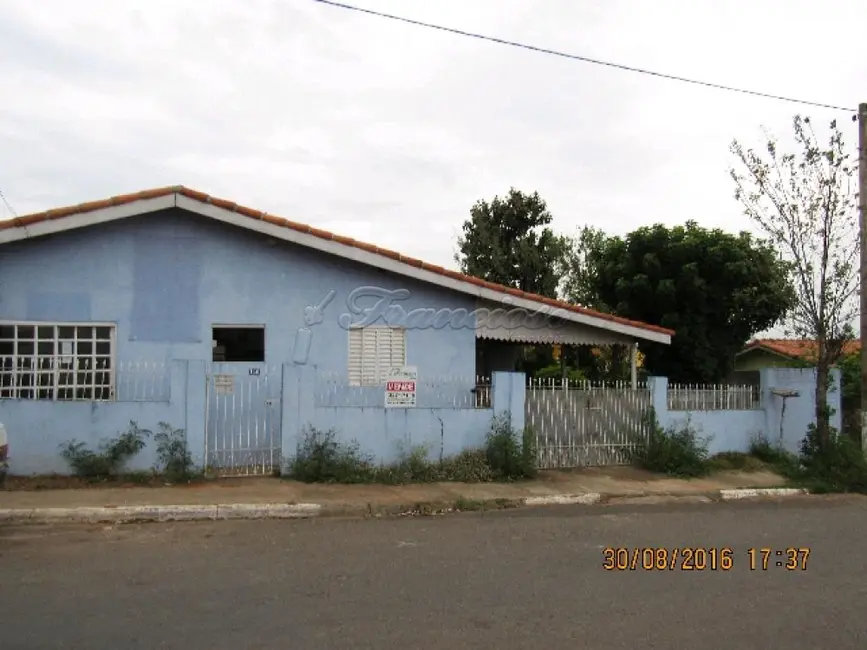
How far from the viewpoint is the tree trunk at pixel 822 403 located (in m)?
12.4

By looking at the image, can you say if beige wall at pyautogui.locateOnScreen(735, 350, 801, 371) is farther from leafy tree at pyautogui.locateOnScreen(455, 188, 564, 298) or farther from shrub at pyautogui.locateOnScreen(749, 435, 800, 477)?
shrub at pyautogui.locateOnScreen(749, 435, 800, 477)

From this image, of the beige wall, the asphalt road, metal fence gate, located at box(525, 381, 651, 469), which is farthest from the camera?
the beige wall

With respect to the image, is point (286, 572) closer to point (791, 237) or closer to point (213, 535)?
point (213, 535)

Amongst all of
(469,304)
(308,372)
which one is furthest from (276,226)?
(469,304)

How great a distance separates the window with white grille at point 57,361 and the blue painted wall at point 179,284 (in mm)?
186

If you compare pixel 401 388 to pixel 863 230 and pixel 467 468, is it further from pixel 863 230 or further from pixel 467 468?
pixel 863 230

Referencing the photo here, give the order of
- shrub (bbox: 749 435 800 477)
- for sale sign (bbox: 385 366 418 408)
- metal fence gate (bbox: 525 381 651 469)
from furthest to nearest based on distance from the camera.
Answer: shrub (bbox: 749 435 800 477) < metal fence gate (bbox: 525 381 651 469) < for sale sign (bbox: 385 366 418 408)

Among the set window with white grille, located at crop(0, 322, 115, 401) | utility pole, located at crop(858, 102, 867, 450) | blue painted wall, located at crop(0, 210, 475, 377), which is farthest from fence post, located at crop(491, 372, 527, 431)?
utility pole, located at crop(858, 102, 867, 450)

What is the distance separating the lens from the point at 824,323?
12.2 m

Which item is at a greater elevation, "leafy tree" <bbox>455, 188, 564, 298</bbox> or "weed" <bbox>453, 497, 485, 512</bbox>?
"leafy tree" <bbox>455, 188, 564, 298</bbox>

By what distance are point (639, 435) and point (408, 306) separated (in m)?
4.16

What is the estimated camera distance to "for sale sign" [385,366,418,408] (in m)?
10.5

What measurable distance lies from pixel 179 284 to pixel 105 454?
2521mm

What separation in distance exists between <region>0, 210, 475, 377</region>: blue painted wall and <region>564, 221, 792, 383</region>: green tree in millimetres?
8278
